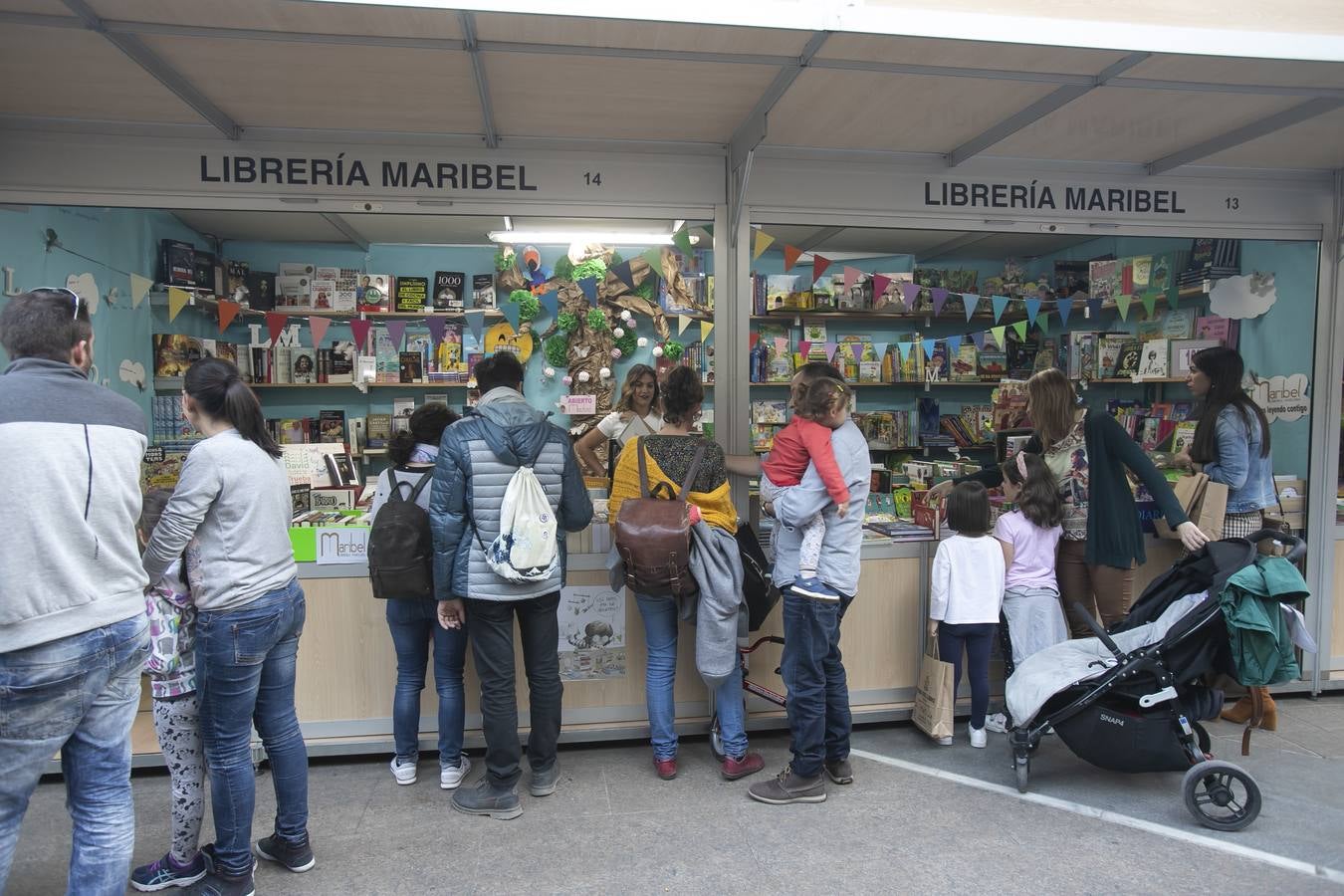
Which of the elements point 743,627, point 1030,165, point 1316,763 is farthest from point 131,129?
point 1316,763

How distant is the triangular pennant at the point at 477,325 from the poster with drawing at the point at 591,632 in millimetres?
2144

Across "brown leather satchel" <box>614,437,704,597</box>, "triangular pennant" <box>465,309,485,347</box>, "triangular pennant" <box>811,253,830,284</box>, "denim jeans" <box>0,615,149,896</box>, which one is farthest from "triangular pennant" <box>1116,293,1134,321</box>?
"denim jeans" <box>0,615,149,896</box>

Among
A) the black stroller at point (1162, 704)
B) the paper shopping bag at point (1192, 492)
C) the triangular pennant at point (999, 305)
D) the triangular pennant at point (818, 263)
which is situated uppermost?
the triangular pennant at point (818, 263)

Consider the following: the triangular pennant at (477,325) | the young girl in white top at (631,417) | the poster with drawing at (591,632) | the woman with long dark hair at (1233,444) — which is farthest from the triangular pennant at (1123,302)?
the triangular pennant at (477,325)

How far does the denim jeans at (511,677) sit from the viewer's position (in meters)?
2.91

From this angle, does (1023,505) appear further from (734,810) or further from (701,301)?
(701,301)

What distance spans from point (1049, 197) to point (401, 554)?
3.36 meters

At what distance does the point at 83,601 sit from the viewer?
1.83 m

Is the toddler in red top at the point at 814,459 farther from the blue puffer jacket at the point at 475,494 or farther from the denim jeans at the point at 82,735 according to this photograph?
the denim jeans at the point at 82,735

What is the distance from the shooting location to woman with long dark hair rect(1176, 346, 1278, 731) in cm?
371

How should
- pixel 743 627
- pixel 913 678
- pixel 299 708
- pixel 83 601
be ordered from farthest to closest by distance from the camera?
pixel 913 678 < pixel 299 708 < pixel 743 627 < pixel 83 601

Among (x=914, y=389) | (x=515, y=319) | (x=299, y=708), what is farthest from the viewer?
(x=914, y=389)

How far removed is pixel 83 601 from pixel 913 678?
10.6ft

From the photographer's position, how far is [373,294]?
17.9 feet
